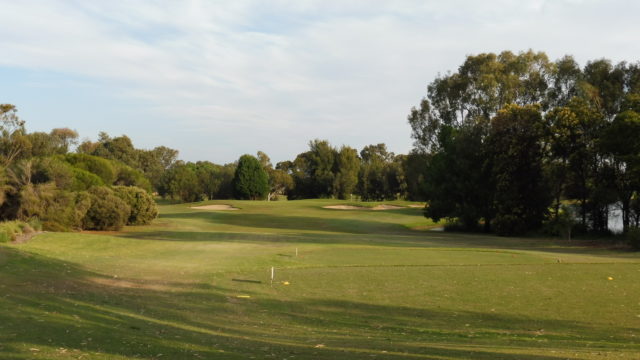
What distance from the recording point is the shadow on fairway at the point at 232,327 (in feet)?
28.7

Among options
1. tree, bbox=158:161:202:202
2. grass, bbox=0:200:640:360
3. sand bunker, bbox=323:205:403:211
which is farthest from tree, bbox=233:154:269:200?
grass, bbox=0:200:640:360

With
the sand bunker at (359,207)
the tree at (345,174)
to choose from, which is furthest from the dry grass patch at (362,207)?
the tree at (345,174)

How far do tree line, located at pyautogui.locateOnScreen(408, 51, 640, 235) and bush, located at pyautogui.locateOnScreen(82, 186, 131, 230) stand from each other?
1030 inches

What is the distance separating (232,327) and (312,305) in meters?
3.18

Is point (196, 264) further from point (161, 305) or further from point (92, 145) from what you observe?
point (92, 145)

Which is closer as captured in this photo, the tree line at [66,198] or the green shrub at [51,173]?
the tree line at [66,198]

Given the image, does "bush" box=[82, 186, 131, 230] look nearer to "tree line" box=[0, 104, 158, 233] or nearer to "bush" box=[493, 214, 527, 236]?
"tree line" box=[0, 104, 158, 233]

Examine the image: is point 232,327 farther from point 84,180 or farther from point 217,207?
point 217,207

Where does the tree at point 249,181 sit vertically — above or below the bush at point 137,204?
above

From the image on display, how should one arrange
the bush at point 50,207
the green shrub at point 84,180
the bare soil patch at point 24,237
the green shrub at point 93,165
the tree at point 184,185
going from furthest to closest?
the tree at point 184,185 → the green shrub at point 93,165 → the green shrub at point 84,180 → the bush at point 50,207 → the bare soil patch at point 24,237

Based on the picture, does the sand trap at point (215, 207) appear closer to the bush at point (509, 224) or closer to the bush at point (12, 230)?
the bush at point (509, 224)

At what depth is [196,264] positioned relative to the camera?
22.8 meters

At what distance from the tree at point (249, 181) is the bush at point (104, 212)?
46.5m

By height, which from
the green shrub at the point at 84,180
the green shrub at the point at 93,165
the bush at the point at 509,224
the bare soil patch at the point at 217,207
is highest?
the green shrub at the point at 93,165
